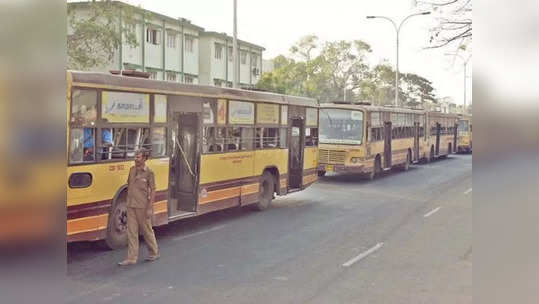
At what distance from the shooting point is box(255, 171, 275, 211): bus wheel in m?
14.6

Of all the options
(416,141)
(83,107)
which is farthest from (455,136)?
(83,107)

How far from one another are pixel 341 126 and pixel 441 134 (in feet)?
57.1

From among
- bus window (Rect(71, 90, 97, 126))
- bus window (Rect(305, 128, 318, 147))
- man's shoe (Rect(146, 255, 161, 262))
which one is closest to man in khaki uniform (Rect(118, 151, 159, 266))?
man's shoe (Rect(146, 255, 161, 262))

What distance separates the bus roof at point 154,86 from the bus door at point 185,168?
22.4 inches

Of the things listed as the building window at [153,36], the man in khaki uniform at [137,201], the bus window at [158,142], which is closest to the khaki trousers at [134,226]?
the man in khaki uniform at [137,201]

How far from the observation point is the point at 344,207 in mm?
15461

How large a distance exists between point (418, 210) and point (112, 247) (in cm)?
848

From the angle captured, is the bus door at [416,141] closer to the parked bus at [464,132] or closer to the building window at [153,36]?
the parked bus at [464,132]

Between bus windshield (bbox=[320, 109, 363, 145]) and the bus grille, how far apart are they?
41 cm

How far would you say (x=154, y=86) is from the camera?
10438 millimetres

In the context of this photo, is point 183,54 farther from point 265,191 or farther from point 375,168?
point 265,191

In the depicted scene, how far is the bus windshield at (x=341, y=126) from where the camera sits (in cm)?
2183

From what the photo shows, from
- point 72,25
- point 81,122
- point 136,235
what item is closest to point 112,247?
point 136,235

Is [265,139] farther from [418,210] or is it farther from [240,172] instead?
[418,210]
